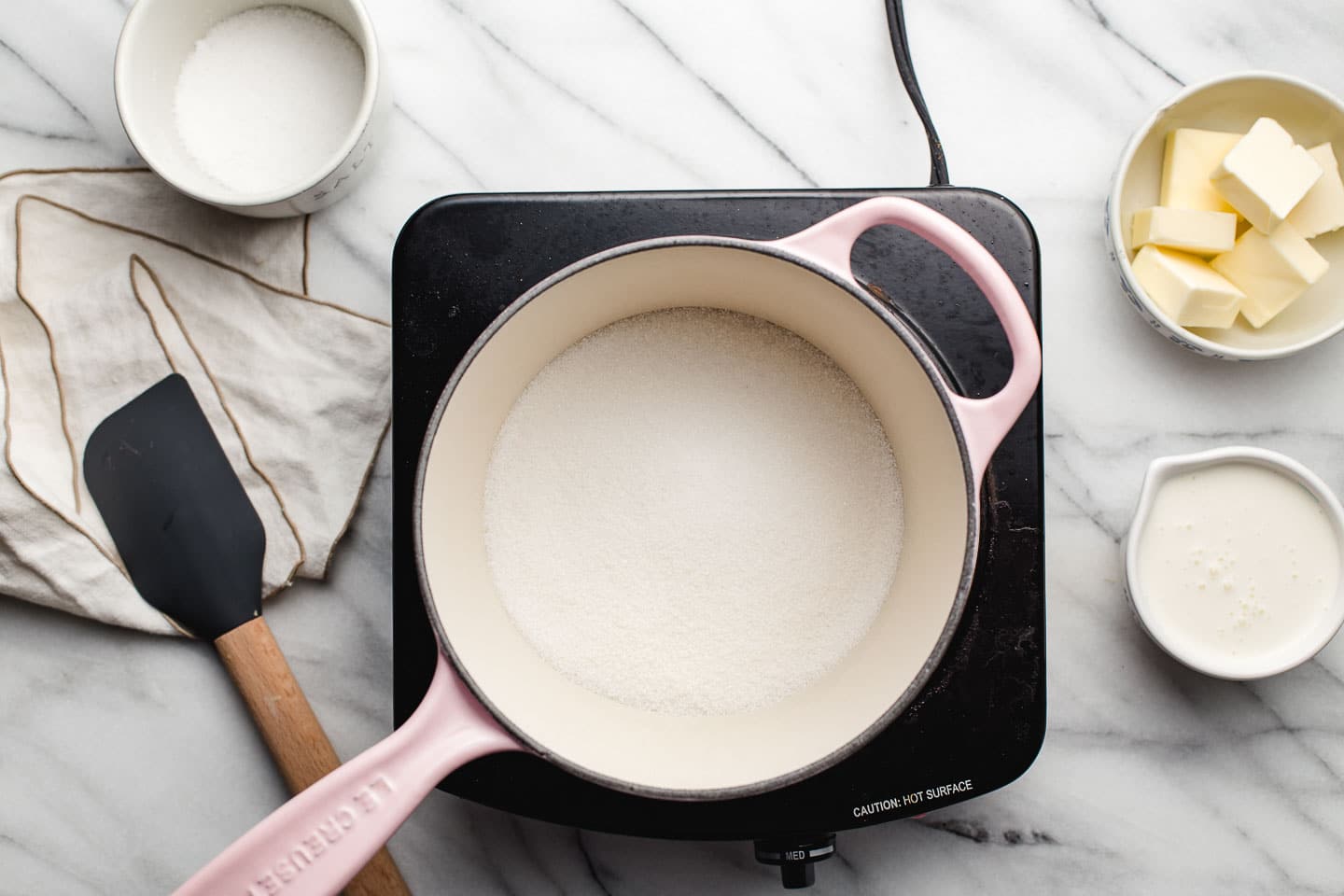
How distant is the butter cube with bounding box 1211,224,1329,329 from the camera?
0.57 m

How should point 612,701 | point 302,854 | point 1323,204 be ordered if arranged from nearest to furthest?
point 302,854 → point 612,701 → point 1323,204

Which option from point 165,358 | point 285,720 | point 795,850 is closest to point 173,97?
point 165,358

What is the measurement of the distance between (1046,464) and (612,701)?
0.32m

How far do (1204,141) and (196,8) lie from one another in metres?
0.60

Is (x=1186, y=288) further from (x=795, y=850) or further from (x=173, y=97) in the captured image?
(x=173, y=97)

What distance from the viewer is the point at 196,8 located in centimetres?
56

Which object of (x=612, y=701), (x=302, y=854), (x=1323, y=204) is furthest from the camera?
(x=1323, y=204)

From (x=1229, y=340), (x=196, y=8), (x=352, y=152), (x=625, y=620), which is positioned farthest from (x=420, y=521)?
(x=1229, y=340)

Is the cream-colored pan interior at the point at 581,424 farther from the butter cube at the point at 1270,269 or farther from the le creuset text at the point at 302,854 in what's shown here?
the butter cube at the point at 1270,269

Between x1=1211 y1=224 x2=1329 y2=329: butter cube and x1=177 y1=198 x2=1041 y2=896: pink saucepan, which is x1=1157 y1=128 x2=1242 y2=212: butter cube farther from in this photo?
x1=177 y1=198 x2=1041 y2=896: pink saucepan

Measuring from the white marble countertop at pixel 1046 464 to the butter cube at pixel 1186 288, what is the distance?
1.4 inches

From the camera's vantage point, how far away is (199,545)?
0.58 meters

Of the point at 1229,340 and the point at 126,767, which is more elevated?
the point at 1229,340

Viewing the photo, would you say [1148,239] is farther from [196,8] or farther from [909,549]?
[196,8]
